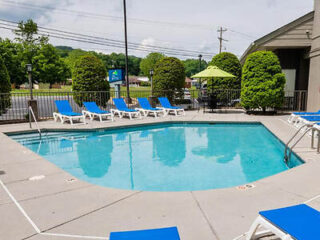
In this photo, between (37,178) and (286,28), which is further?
(286,28)

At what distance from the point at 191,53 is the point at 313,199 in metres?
41.7

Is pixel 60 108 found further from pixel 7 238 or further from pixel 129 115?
pixel 7 238

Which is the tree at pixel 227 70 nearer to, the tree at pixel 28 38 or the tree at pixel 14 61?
the tree at pixel 14 61

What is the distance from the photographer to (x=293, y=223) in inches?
75.4

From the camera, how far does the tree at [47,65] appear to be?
4260cm

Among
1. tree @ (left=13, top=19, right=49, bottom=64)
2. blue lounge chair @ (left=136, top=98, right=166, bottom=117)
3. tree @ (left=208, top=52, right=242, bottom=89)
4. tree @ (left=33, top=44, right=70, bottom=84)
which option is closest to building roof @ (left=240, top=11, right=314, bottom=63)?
tree @ (left=208, top=52, right=242, bottom=89)

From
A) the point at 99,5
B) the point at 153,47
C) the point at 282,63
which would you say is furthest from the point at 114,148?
the point at 153,47

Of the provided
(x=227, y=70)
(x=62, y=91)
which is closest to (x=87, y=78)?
(x=227, y=70)

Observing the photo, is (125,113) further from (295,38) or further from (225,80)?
(295,38)

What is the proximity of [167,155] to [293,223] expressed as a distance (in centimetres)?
528

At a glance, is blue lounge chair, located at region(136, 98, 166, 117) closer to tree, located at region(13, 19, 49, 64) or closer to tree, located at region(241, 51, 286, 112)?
tree, located at region(241, 51, 286, 112)

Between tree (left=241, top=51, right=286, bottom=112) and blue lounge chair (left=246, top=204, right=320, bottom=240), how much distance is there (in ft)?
36.8

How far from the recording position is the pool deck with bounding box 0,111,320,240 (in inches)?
106

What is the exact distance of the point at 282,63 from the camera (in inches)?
580
